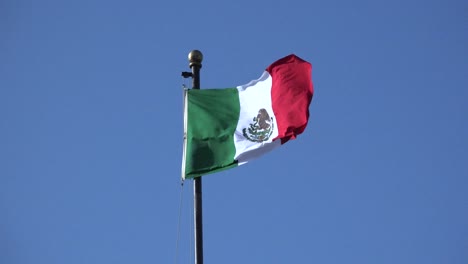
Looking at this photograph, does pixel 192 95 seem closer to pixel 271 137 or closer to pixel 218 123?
pixel 218 123

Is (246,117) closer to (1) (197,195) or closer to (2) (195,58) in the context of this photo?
(2) (195,58)

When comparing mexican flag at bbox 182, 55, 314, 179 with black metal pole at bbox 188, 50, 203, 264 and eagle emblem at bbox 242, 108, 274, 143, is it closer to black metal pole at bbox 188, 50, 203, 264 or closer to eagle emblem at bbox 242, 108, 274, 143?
eagle emblem at bbox 242, 108, 274, 143

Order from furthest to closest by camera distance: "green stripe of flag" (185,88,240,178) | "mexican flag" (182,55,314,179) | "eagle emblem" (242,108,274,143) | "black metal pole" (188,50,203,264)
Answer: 1. "eagle emblem" (242,108,274,143)
2. "mexican flag" (182,55,314,179)
3. "green stripe of flag" (185,88,240,178)
4. "black metal pole" (188,50,203,264)

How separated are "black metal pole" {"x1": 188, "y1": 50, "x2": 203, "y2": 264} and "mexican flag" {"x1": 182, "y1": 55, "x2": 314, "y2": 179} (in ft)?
1.86

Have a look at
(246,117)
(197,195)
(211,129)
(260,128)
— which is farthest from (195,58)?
(197,195)

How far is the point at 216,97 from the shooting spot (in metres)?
15.9

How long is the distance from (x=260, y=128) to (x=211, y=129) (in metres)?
1.00

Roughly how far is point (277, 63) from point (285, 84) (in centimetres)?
59

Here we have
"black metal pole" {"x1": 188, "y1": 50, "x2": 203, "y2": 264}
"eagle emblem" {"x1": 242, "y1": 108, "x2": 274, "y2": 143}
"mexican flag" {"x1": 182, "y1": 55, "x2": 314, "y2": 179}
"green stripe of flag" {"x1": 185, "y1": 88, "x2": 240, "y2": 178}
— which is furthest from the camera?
"eagle emblem" {"x1": 242, "y1": 108, "x2": 274, "y2": 143}

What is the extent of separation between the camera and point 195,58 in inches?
577

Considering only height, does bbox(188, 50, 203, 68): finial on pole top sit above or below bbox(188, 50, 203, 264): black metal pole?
above

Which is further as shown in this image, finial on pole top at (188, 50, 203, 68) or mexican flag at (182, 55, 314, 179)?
mexican flag at (182, 55, 314, 179)

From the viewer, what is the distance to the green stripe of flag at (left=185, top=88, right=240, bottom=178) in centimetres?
1465

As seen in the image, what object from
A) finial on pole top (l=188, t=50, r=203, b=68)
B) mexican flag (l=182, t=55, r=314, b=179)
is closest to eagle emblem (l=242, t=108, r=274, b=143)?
mexican flag (l=182, t=55, r=314, b=179)
